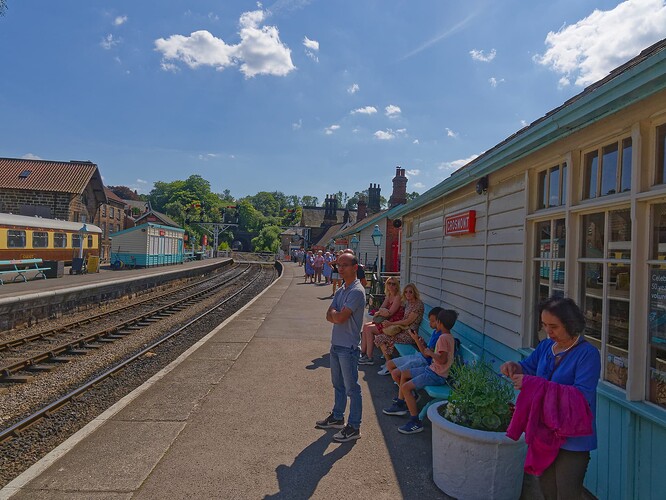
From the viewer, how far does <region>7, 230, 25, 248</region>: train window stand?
1991 centimetres

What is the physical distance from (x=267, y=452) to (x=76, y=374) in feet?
17.2

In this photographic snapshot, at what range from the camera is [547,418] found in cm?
249

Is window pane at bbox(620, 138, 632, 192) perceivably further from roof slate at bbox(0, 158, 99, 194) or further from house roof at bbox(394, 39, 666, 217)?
roof slate at bbox(0, 158, 99, 194)

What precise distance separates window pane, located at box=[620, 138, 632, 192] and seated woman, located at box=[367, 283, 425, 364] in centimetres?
356

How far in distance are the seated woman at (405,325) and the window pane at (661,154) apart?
3846 millimetres

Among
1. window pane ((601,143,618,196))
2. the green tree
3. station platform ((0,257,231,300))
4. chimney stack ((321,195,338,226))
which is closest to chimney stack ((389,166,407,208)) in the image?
station platform ((0,257,231,300))

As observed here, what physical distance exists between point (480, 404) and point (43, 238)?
24447 mm

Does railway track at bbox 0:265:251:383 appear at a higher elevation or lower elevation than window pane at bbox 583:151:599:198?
lower

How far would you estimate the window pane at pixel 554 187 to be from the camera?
13.3 feet

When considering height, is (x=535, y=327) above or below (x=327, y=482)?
above

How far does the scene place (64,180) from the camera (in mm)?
34031

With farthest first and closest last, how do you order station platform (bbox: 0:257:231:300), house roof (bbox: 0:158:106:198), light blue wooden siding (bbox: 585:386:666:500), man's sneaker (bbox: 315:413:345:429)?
house roof (bbox: 0:158:106:198), station platform (bbox: 0:257:231:300), man's sneaker (bbox: 315:413:345:429), light blue wooden siding (bbox: 585:386:666:500)

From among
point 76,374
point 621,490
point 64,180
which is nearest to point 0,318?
point 76,374

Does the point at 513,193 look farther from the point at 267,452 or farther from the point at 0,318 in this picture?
the point at 0,318
